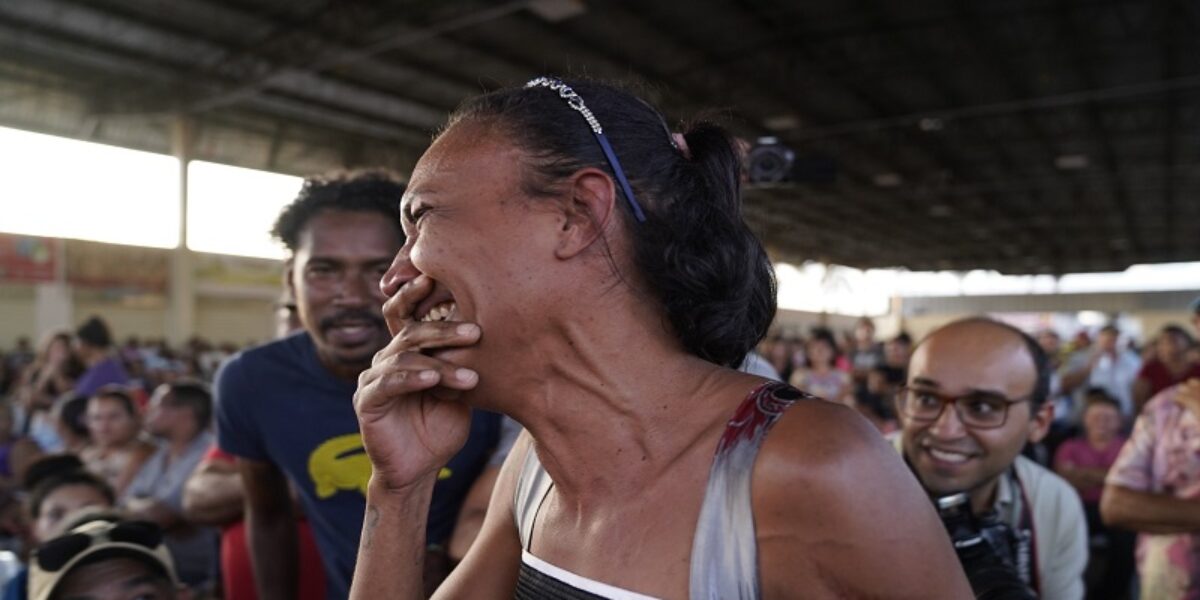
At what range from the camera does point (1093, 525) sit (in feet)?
14.4

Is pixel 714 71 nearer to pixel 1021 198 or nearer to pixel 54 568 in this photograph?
pixel 54 568

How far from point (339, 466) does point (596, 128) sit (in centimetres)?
110

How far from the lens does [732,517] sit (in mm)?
Answer: 849

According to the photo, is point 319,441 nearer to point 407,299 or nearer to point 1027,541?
point 407,299

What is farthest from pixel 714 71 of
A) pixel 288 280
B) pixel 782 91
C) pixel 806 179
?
pixel 288 280

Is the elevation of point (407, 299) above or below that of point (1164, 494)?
above

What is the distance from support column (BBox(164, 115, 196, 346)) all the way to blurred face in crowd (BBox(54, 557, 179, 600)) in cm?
1407

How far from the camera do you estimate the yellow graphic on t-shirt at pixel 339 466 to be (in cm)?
175

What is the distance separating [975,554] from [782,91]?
42.0 ft

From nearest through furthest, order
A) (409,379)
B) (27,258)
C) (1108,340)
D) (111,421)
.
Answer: (409,379), (111,421), (1108,340), (27,258)

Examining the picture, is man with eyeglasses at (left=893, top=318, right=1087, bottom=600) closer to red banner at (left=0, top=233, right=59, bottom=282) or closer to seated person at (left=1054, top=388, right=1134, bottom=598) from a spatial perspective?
seated person at (left=1054, top=388, right=1134, bottom=598)

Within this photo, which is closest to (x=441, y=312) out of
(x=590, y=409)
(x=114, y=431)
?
(x=590, y=409)

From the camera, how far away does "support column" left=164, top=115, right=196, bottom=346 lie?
14672 mm

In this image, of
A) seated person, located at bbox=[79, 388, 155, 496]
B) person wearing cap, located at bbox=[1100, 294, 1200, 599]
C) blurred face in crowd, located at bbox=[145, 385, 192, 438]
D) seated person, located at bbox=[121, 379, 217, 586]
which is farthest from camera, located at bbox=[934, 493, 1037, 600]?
seated person, located at bbox=[79, 388, 155, 496]
